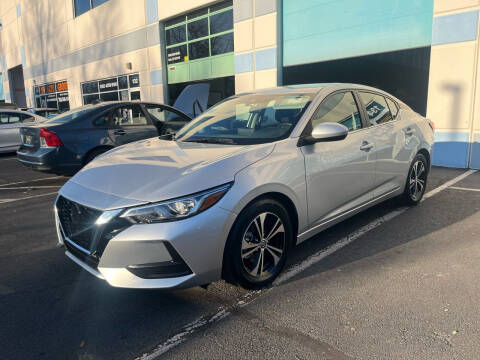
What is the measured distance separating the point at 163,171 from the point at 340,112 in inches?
76.2

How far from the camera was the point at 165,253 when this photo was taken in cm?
242

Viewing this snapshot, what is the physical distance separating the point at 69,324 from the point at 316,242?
93.8 inches

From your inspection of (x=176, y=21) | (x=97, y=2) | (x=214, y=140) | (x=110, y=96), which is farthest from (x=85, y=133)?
(x=97, y=2)

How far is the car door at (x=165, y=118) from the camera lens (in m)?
7.31

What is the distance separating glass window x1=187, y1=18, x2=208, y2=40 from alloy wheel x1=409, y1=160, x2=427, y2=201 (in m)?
10.2

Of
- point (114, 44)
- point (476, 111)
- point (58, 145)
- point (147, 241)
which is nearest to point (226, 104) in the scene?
point (147, 241)

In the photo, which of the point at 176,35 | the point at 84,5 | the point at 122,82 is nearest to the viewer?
the point at 176,35

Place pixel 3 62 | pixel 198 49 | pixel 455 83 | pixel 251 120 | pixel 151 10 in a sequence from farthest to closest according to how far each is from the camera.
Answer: pixel 3 62 < pixel 151 10 < pixel 198 49 < pixel 455 83 < pixel 251 120

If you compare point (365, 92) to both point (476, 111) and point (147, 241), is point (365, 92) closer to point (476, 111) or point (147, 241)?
point (147, 241)

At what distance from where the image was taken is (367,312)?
2.64 metres

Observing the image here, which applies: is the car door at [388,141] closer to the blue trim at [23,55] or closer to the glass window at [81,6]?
the glass window at [81,6]

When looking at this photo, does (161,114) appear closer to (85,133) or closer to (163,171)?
(85,133)

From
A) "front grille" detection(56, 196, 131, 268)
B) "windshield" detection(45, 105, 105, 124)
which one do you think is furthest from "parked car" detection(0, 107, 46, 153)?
"front grille" detection(56, 196, 131, 268)

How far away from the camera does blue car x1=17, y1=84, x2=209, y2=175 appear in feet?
20.6
